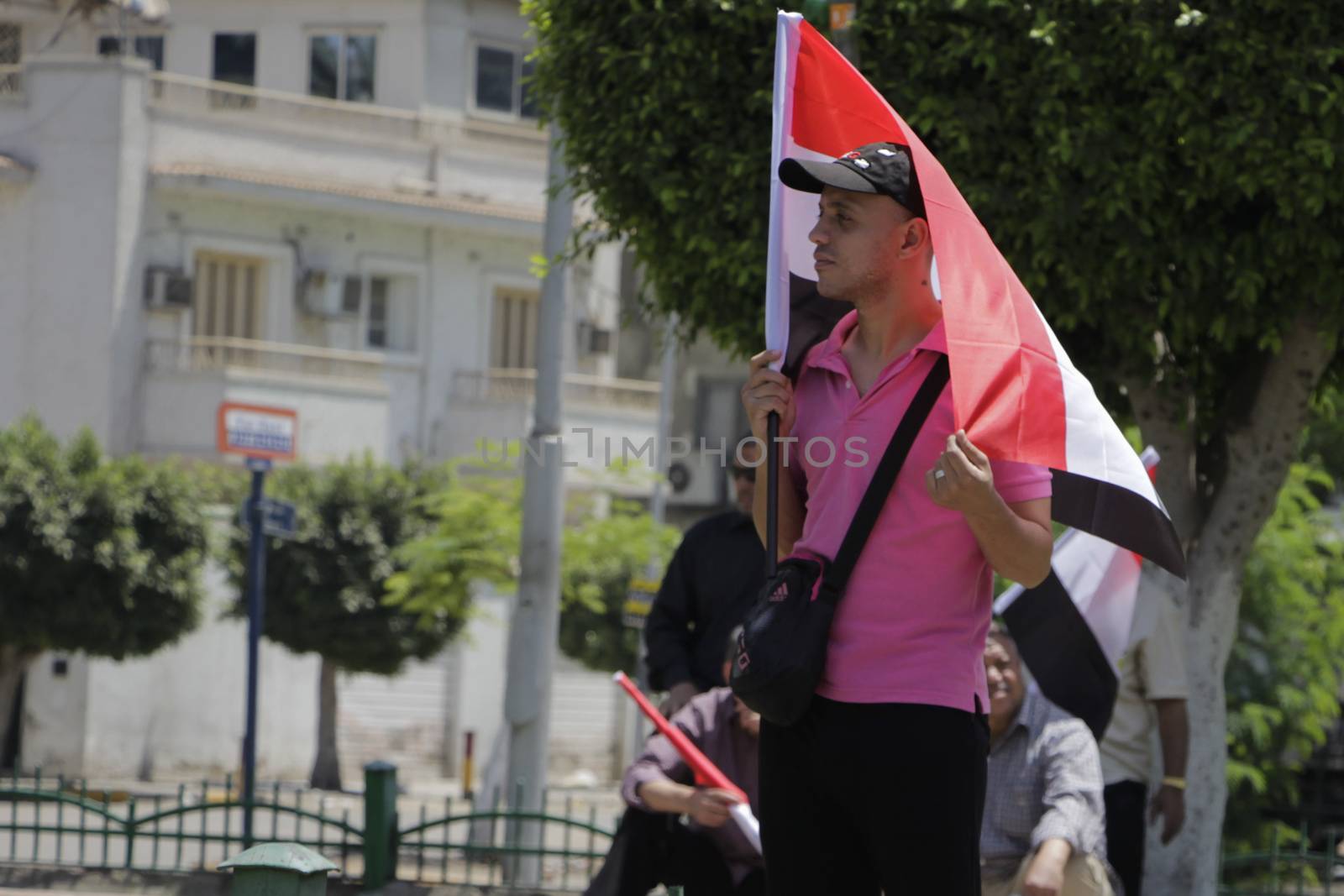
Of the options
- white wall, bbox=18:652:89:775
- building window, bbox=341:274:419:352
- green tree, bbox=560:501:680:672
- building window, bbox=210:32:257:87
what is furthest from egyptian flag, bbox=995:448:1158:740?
building window, bbox=210:32:257:87

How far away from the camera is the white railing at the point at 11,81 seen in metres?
28.2

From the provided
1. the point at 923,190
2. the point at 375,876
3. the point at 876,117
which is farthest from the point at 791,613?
the point at 375,876

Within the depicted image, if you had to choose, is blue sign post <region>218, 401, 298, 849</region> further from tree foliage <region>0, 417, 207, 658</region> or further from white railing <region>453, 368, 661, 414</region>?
white railing <region>453, 368, 661, 414</region>

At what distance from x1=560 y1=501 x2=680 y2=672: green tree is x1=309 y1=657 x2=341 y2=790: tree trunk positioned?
326 cm

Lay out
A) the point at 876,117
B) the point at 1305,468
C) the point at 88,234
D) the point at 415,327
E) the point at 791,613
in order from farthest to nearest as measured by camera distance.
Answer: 1. the point at 415,327
2. the point at 88,234
3. the point at 1305,468
4. the point at 876,117
5. the point at 791,613

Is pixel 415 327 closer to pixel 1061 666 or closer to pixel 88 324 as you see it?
pixel 88 324

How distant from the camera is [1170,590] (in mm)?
7578

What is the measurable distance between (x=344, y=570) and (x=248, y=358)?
15.6ft

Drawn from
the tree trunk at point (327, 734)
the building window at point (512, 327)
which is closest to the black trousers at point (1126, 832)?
the tree trunk at point (327, 734)

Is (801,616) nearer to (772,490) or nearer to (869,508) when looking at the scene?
(869,508)

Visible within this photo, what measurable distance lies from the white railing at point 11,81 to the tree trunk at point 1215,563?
23326 mm

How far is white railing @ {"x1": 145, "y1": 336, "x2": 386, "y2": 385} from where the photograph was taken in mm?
28781

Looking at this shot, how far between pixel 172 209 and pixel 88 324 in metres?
2.10

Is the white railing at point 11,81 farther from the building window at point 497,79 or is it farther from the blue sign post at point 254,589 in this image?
the blue sign post at point 254,589
